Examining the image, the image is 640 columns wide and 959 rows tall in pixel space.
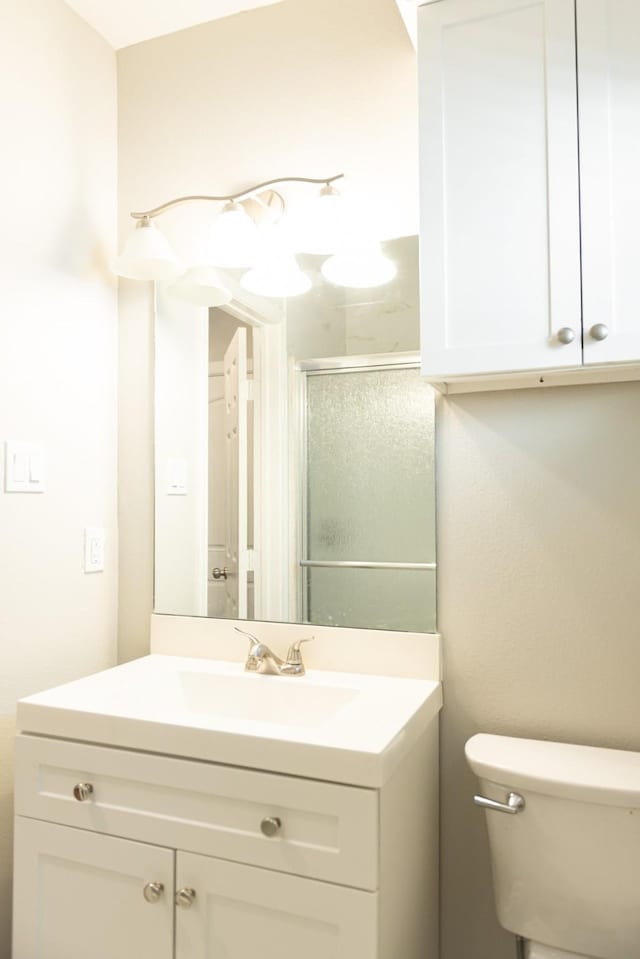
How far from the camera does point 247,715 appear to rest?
61.7 inches

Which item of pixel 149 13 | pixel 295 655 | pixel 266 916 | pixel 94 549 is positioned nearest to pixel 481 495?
pixel 295 655

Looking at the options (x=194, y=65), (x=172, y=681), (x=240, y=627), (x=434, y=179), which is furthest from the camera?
(x=194, y=65)

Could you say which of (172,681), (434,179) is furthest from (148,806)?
(434,179)

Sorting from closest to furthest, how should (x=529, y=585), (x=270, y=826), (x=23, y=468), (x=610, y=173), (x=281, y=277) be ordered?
(x=270, y=826)
(x=610, y=173)
(x=529, y=585)
(x=23, y=468)
(x=281, y=277)

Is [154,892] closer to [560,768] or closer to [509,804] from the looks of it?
[509,804]

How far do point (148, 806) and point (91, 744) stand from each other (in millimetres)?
164

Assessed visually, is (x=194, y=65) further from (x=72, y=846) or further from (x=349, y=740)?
(x=72, y=846)

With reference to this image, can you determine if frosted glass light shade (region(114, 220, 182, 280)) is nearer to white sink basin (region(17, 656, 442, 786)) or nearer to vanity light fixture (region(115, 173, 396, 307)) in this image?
vanity light fixture (region(115, 173, 396, 307))

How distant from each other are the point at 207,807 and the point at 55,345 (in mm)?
1172

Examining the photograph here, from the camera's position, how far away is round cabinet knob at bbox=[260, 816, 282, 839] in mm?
1155

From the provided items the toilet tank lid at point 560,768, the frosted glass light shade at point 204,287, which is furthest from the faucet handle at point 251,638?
the frosted glass light shade at point 204,287

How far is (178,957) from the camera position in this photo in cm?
124

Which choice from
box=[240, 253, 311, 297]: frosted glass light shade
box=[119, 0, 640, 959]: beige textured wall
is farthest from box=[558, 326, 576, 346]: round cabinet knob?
box=[240, 253, 311, 297]: frosted glass light shade

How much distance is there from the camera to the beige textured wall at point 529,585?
146 centimetres
